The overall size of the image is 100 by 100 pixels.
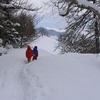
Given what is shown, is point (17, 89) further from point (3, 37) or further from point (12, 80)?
point (3, 37)

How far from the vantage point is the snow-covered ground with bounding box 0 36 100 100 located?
415 inches

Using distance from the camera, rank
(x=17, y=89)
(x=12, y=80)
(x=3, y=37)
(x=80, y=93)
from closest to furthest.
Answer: (x=80, y=93) < (x=17, y=89) < (x=12, y=80) < (x=3, y=37)

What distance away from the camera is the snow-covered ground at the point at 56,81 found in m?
10.5

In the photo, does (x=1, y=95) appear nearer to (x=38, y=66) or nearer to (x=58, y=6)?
(x=38, y=66)

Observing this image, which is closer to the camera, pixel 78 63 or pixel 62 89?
pixel 62 89

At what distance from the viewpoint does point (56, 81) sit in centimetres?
1188

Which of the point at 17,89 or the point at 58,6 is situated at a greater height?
the point at 58,6

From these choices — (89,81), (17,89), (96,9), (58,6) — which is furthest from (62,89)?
(58,6)

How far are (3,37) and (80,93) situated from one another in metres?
17.1

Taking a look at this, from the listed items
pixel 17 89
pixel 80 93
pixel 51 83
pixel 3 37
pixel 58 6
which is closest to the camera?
pixel 80 93

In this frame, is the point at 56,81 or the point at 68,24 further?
the point at 68,24

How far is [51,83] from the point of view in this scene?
38.3 feet

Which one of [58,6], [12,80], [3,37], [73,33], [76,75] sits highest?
[58,6]

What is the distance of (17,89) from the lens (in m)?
12.7
